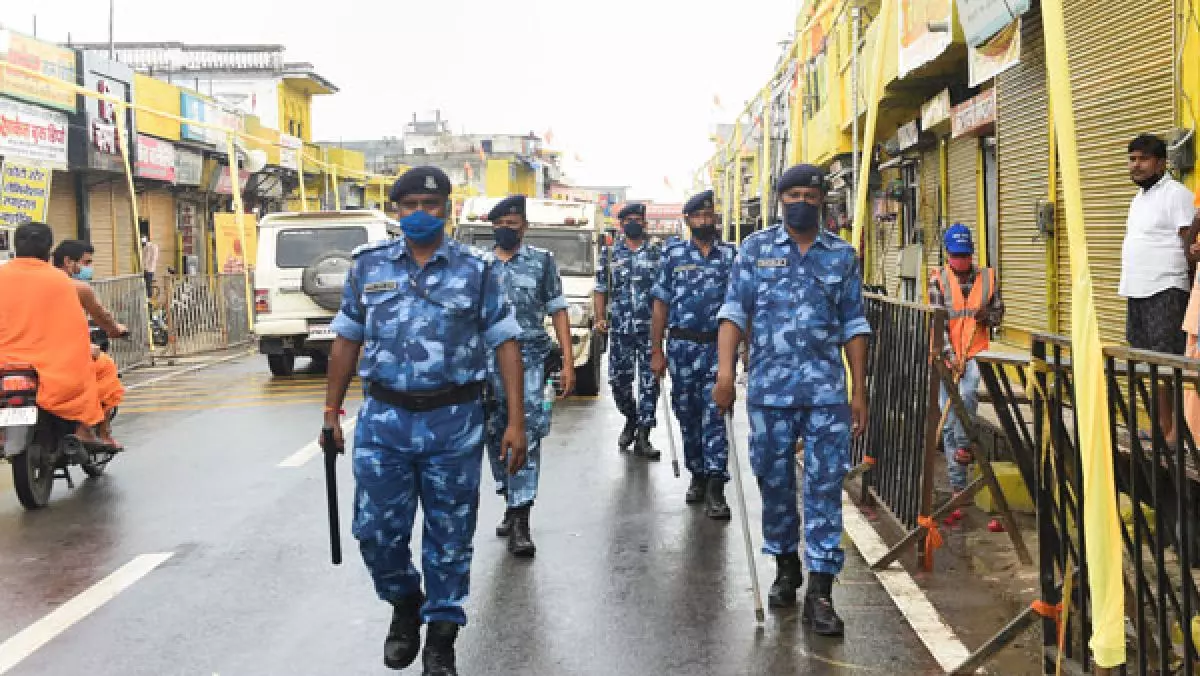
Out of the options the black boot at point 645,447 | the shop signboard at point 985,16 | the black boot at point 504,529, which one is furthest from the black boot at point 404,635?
the shop signboard at point 985,16

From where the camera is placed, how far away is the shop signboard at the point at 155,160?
27516mm

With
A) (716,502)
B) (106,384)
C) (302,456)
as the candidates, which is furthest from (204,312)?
(716,502)

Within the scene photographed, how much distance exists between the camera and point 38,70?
22969 mm

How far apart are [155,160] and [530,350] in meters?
23.9

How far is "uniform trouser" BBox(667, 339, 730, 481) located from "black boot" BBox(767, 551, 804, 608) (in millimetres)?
1957

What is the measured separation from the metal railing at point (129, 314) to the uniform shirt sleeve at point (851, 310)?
47.7 ft

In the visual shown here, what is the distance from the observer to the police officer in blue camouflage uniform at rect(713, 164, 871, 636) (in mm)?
5355

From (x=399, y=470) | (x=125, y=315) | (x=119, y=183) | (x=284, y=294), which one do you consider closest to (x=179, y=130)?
(x=119, y=183)

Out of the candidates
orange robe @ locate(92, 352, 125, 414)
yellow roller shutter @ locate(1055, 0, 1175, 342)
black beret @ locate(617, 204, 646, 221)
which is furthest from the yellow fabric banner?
orange robe @ locate(92, 352, 125, 414)

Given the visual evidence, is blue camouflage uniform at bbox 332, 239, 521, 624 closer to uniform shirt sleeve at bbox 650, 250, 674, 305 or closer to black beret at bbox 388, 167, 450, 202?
black beret at bbox 388, 167, 450, 202

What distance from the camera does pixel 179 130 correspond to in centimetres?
3025

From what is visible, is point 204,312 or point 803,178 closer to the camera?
point 803,178

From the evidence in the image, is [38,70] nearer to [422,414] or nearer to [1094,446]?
[422,414]

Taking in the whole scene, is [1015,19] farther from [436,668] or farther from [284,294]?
[284,294]
